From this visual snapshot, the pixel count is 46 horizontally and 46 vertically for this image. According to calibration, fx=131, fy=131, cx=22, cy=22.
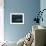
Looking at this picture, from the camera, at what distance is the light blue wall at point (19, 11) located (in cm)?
579

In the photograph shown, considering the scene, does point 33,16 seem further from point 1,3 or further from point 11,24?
point 1,3

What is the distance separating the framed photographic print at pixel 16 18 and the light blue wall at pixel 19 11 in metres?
0.13

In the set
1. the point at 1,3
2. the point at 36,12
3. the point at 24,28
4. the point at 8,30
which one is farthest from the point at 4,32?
the point at 36,12

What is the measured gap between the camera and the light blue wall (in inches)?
228

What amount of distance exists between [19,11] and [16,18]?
348 mm

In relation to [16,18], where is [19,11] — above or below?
above

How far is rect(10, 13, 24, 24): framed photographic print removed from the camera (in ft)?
19.1

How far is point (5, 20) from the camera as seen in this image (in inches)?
228

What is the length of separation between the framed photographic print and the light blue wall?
134mm

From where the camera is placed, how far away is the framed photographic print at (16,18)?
583 cm

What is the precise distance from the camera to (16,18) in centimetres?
589

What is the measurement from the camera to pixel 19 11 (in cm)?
581

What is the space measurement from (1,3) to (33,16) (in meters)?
1.55

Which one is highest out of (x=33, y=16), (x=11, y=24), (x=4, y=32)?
(x=33, y=16)
